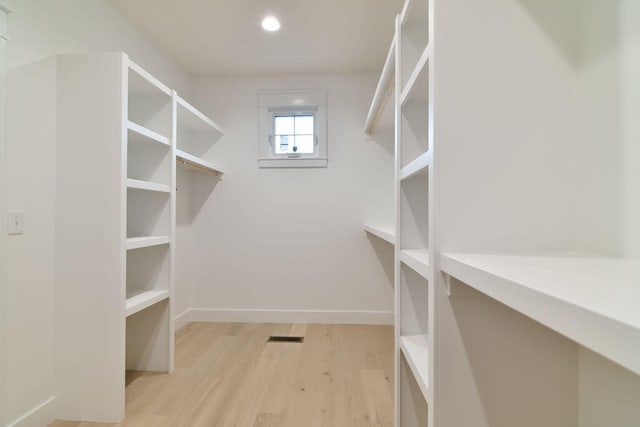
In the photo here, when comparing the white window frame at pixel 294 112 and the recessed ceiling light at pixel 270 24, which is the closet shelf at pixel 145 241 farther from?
the recessed ceiling light at pixel 270 24

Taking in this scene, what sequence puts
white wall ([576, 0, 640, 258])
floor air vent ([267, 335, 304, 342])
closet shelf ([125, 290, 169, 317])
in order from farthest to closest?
floor air vent ([267, 335, 304, 342]) → closet shelf ([125, 290, 169, 317]) → white wall ([576, 0, 640, 258])

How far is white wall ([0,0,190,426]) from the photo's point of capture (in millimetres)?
1479

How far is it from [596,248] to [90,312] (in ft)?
6.86

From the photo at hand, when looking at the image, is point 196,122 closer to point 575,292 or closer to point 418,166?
point 418,166

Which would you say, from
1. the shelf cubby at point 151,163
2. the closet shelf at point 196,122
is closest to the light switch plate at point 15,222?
the shelf cubby at point 151,163

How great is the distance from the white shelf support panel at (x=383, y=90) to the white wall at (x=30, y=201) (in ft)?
5.68

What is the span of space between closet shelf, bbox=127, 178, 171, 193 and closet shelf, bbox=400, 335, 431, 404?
1602 mm


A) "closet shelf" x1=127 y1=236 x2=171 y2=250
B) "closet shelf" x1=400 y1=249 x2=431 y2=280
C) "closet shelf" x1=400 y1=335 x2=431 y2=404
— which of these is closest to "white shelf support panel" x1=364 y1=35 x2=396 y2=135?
"closet shelf" x1=400 y1=249 x2=431 y2=280

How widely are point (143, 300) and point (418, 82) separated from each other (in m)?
1.87

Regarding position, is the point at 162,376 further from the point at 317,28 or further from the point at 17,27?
the point at 317,28

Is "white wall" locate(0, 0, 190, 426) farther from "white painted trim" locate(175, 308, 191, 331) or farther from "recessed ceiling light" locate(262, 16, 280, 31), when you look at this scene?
"white painted trim" locate(175, 308, 191, 331)

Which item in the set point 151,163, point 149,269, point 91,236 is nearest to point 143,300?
point 149,269

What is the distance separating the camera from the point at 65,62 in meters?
1.69

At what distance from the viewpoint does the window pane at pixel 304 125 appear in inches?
132
